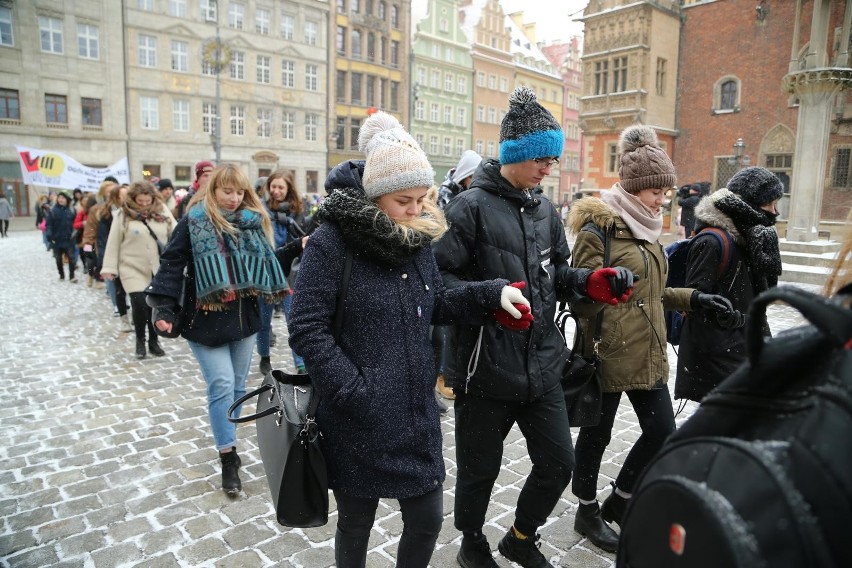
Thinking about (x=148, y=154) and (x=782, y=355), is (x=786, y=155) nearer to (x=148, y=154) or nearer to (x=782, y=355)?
(x=782, y=355)

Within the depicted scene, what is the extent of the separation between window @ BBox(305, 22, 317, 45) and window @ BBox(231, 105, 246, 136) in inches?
301

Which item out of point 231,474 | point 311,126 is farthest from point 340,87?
point 231,474

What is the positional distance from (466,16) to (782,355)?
6420cm

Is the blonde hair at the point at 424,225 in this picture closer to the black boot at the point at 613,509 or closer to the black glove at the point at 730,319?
the black glove at the point at 730,319

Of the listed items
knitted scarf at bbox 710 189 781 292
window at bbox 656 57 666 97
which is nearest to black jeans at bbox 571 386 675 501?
knitted scarf at bbox 710 189 781 292

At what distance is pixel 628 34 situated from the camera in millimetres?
30656

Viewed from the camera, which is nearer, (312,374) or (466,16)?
(312,374)

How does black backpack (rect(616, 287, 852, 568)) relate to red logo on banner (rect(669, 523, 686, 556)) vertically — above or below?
above

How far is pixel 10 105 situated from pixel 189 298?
38532 millimetres

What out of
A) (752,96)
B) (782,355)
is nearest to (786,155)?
(752,96)

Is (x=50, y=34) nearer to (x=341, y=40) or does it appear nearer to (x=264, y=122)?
(x=264, y=122)

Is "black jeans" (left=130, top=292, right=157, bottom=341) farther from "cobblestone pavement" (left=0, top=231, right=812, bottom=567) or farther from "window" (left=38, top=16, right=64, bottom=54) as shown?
"window" (left=38, top=16, right=64, bottom=54)

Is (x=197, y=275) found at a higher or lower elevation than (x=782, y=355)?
lower

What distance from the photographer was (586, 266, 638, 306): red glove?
2.74m
